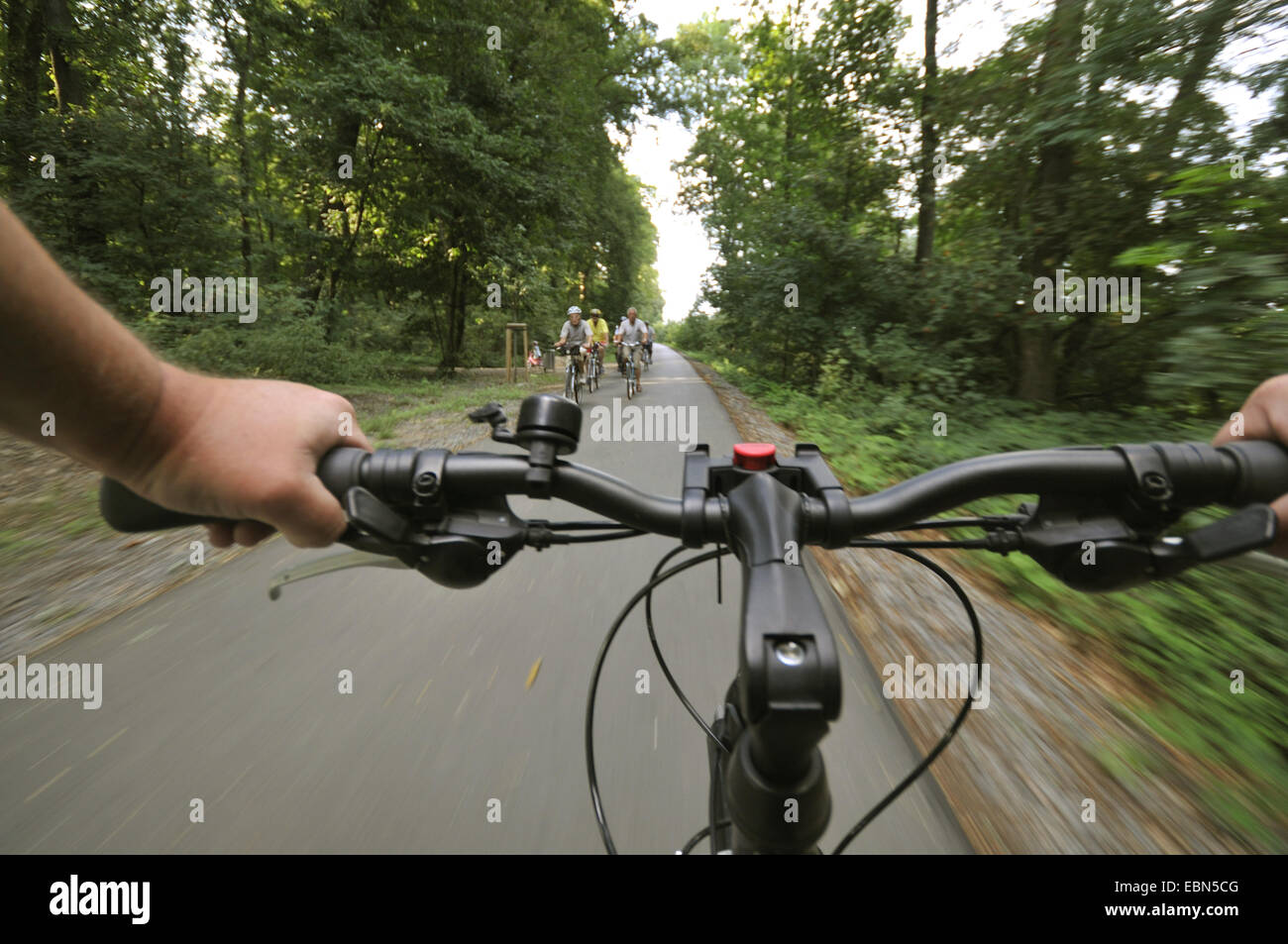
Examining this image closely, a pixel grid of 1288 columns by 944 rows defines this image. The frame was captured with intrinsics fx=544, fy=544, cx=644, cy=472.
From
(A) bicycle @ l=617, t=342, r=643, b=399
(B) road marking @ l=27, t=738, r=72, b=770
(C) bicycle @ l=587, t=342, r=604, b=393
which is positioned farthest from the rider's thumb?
(A) bicycle @ l=617, t=342, r=643, b=399

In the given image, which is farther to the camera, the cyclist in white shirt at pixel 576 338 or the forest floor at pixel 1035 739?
the cyclist in white shirt at pixel 576 338

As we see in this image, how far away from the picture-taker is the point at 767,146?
→ 18.8 metres

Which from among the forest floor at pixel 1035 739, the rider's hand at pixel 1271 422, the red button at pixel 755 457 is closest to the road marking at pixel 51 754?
the red button at pixel 755 457

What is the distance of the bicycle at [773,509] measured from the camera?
30.3 inches

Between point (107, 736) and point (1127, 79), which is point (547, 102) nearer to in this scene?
point (1127, 79)

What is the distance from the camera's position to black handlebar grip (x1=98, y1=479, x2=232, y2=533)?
835 millimetres

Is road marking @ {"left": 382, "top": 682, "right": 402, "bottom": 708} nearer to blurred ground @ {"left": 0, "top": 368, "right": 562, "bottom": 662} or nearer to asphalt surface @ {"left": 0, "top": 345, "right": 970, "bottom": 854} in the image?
asphalt surface @ {"left": 0, "top": 345, "right": 970, "bottom": 854}

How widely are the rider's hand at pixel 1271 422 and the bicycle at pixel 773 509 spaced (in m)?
0.03

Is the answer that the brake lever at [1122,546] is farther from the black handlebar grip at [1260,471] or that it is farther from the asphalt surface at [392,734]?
the asphalt surface at [392,734]

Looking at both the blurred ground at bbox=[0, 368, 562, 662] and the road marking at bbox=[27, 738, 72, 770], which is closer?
the road marking at bbox=[27, 738, 72, 770]

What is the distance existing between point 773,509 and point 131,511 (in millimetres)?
980

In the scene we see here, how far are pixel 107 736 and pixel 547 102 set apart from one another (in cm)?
1688

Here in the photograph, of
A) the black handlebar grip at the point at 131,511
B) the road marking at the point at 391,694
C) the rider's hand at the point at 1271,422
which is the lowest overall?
the road marking at the point at 391,694
